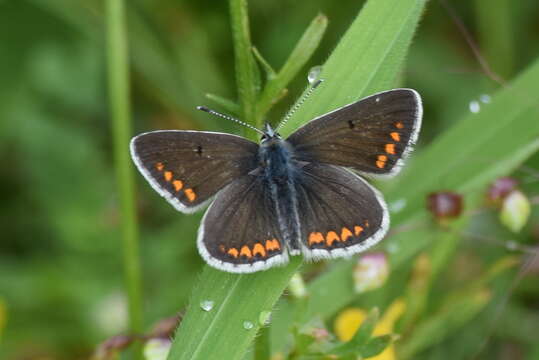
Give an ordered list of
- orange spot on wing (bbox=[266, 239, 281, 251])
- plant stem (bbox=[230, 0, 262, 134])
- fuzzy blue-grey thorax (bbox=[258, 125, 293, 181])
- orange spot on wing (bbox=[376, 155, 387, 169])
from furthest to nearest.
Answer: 1. fuzzy blue-grey thorax (bbox=[258, 125, 293, 181])
2. orange spot on wing (bbox=[376, 155, 387, 169])
3. orange spot on wing (bbox=[266, 239, 281, 251])
4. plant stem (bbox=[230, 0, 262, 134])

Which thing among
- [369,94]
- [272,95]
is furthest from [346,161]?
[272,95]

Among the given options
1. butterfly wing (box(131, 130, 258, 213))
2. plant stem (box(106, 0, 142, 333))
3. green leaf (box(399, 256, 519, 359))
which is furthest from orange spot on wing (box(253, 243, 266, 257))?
green leaf (box(399, 256, 519, 359))

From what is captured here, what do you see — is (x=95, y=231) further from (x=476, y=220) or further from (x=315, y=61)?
(x=476, y=220)

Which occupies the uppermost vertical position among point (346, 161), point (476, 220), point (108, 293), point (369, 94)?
point (369, 94)

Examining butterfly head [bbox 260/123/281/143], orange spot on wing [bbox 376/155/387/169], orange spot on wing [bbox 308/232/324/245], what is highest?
butterfly head [bbox 260/123/281/143]

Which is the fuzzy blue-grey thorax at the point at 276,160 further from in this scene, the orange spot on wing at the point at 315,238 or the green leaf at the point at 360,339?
the green leaf at the point at 360,339

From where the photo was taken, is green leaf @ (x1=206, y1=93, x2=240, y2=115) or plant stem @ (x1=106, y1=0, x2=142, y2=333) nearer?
green leaf @ (x1=206, y1=93, x2=240, y2=115)

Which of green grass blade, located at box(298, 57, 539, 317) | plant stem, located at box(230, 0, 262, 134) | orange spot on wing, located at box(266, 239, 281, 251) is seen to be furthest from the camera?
green grass blade, located at box(298, 57, 539, 317)

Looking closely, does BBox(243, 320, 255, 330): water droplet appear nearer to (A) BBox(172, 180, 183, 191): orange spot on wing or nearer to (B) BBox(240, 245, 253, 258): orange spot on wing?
(B) BBox(240, 245, 253, 258): orange spot on wing
